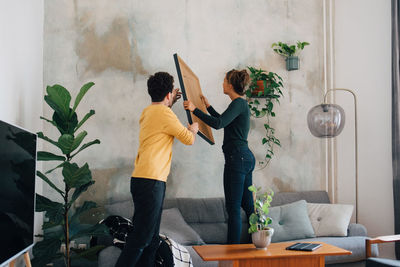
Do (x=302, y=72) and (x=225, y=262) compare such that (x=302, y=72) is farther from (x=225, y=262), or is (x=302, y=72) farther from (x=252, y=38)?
(x=225, y=262)

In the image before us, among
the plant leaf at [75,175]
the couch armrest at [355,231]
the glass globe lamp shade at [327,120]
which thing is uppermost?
the glass globe lamp shade at [327,120]

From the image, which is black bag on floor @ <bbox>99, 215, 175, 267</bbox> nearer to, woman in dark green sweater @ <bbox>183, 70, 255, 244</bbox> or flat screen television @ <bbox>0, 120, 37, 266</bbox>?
woman in dark green sweater @ <bbox>183, 70, 255, 244</bbox>

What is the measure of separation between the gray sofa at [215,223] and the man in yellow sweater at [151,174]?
596 mm

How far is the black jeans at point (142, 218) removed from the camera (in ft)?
8.88

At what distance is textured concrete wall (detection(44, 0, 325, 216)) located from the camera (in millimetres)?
4090

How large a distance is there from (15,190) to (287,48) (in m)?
3.16

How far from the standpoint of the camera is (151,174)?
279cm

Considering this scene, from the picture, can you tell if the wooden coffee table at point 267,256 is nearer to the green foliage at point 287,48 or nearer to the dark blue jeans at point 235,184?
the dark blue jeans at point 235,184

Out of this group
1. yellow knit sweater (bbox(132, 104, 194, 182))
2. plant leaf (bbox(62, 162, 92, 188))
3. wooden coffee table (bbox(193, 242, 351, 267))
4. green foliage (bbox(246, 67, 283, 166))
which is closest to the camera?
wooden coffee table (bbox(193, 242, 351, 267))

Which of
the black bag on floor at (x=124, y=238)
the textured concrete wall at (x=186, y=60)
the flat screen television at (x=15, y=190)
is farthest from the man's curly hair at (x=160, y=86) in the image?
the textured concrete wall at (x=186, y=60)

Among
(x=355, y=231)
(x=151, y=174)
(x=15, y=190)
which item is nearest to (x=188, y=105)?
(x=151, y=174)

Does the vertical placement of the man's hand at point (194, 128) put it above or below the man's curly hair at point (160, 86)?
below

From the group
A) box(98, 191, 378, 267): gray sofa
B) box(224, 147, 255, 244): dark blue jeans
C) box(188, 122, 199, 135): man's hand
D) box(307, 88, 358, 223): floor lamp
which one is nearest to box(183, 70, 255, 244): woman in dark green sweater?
box(224, 147, 255, 244): dark blue jeans

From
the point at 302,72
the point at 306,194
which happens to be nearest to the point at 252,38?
the point at 302,72
